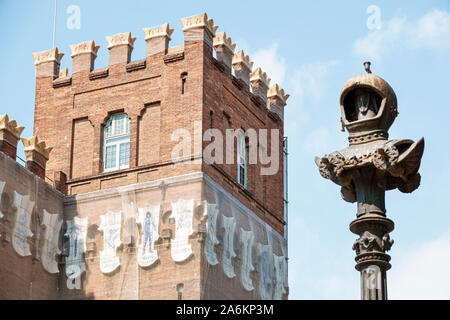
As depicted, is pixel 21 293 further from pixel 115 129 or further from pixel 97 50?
pixel 97 50

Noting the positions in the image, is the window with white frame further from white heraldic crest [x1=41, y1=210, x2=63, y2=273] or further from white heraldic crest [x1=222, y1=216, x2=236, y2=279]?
Result: white heraldic crest [x1=41, y1=210, x2=63, y2=273]

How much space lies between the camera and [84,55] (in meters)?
40.0

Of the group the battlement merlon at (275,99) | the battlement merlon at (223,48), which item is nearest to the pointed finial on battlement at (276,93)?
the battlement merlon at (275,99)

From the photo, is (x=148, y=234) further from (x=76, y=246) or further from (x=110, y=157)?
(x=110, y=157)

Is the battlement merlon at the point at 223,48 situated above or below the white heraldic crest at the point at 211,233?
above

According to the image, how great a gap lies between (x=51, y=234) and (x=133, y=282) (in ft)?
11.1

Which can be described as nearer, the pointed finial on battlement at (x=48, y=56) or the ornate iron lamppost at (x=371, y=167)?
the ornate iron lamppost at (x=371, y=167)

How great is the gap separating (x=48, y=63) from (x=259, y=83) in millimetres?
8258

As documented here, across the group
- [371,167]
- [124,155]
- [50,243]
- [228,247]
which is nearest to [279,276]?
[228,247]

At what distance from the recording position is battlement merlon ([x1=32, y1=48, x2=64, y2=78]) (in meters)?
40.5

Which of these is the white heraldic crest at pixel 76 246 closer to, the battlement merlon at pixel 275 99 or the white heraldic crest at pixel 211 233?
the white heraldic crest at pixel 211 233

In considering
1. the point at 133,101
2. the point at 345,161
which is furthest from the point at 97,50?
the point at 345,161

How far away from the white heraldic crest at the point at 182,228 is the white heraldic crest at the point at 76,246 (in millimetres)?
3429

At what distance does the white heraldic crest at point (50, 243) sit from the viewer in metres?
35.2
